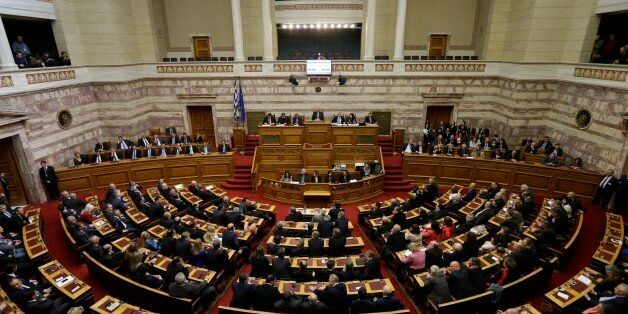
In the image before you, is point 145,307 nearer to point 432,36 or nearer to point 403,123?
point 403,123

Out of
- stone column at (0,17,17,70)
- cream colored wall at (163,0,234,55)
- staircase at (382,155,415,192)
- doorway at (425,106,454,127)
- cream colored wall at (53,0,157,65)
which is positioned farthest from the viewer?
cream colored wall at (163,0,234,55)

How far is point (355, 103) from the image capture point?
16562mm

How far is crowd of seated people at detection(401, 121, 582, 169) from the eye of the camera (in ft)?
43.0

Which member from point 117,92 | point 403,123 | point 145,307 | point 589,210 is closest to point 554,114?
point 589,210

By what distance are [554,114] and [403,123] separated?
20.4 ft

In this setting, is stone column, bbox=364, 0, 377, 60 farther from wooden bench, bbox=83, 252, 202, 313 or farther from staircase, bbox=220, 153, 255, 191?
wooden bench, bbox=83, 252, 202, 313

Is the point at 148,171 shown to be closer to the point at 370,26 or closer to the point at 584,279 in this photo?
the point at 370,26

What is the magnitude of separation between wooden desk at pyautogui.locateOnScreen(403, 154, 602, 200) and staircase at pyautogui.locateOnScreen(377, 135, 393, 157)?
6.88 feet

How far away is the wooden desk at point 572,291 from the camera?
19.6 feet

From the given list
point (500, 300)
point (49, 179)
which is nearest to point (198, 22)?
point (49, 179)

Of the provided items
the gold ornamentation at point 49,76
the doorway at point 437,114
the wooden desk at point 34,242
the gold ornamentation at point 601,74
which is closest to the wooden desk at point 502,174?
the gold ornamentation at point 601,74

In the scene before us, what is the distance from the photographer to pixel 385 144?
1595cm

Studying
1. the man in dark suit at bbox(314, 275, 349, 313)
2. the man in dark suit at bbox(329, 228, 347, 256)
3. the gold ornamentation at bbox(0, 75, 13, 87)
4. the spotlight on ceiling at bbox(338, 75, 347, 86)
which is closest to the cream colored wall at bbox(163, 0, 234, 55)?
the spotlight on ceiling at bbox(338, 75, 347, 86)

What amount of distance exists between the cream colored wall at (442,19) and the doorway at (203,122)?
446 inches
